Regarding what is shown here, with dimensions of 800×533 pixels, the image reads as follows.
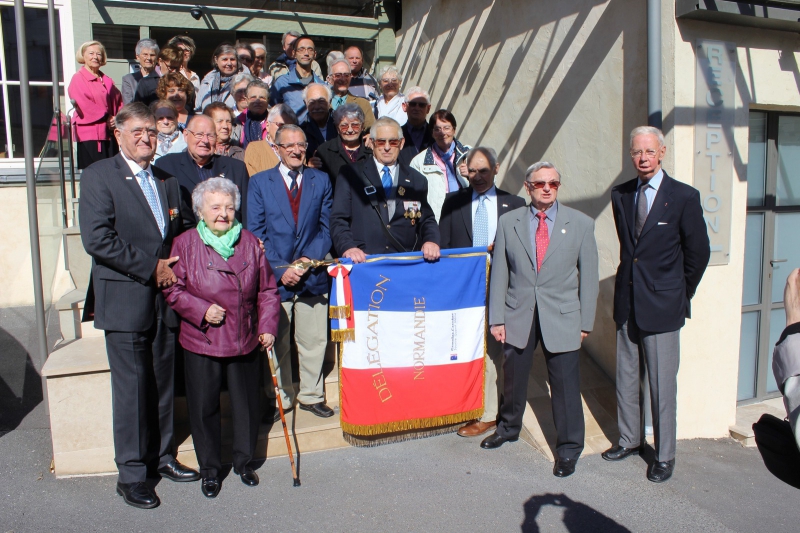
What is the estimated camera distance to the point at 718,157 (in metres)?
4.76

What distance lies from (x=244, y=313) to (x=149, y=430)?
38.3 inches

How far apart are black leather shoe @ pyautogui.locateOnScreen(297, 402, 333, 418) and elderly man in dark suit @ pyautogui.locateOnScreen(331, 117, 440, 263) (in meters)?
1.16

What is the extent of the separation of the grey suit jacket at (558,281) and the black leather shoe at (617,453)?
33.9 inches

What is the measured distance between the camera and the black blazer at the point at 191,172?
4.30 metres

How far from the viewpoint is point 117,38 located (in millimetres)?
9086

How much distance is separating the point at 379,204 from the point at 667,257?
199 centimetres

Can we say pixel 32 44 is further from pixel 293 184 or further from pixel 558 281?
pixel 558 281

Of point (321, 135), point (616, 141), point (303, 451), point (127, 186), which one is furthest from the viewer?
point (321, 135)

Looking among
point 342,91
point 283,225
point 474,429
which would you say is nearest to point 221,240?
point 283,225

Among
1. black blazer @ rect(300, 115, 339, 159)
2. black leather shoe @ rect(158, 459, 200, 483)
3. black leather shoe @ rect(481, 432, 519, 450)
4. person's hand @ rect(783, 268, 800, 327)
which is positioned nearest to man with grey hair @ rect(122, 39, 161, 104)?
black blazer @ rect(300, 115, 339, 159)

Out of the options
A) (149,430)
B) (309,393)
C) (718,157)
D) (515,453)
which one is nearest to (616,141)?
(718,157)

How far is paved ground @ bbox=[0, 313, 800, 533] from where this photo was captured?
360 cm

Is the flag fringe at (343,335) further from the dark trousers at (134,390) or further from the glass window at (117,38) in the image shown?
the glass window at (117,38)

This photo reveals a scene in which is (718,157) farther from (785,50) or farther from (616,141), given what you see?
(785,50)
